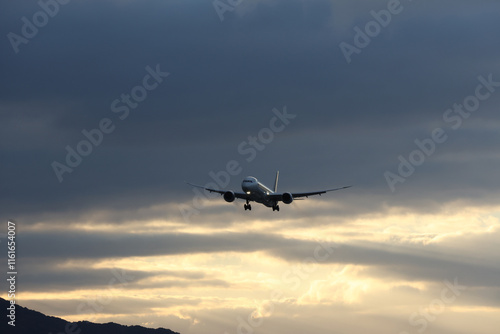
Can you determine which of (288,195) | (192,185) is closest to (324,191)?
(288,195)

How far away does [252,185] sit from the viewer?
7751 inches

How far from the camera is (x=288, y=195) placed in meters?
200

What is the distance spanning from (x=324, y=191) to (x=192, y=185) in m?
29.5

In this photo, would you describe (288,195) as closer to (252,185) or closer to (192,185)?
(252,185)

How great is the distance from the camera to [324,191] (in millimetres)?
196125

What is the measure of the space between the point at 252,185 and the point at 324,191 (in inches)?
634

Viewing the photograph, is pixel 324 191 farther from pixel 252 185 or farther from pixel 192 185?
pixel 192 185

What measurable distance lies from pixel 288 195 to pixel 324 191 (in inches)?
341

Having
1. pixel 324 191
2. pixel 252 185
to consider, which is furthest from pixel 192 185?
pixel 324 191

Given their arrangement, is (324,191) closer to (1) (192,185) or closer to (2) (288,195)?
(2) (288,195)

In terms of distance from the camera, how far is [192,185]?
196875 millimetres

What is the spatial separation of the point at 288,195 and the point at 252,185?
29.3 feet
